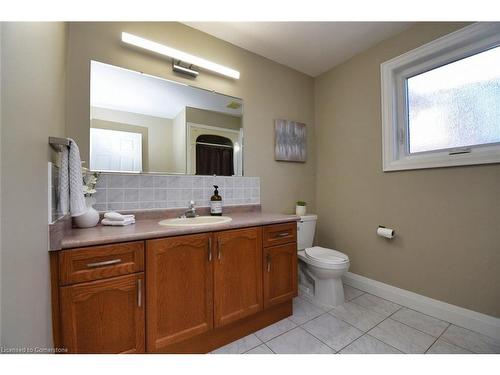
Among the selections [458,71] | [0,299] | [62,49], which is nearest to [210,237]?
[0,299]

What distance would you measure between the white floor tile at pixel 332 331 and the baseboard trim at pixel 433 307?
63 cm

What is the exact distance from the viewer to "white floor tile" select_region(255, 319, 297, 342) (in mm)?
1353

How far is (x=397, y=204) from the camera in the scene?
1772mm

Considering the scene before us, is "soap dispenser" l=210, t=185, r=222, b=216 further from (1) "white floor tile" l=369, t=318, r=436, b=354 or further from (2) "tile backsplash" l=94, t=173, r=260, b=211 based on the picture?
(1) "white floor tile" l=369, t=318, r=436, b=354

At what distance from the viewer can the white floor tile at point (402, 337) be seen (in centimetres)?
123

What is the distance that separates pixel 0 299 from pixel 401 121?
2.52 metres

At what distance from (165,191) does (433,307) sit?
2.27 meters

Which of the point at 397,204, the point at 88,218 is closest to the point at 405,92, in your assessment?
the point at 397,204

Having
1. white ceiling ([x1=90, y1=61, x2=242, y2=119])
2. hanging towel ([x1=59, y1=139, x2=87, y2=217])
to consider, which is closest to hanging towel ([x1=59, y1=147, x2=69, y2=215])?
hanging towel ([x1=59, y1=139, x2=87, y2=217])

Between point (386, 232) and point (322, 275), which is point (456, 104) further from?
point (322, 275)

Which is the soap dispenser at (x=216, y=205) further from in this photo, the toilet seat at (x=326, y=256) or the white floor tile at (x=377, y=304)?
the white floor tile at (x=377, y=304)

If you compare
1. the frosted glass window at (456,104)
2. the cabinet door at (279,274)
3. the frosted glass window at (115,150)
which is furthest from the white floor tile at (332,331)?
the frosted glass window at (115,150)

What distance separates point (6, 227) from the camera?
21.5 inches
